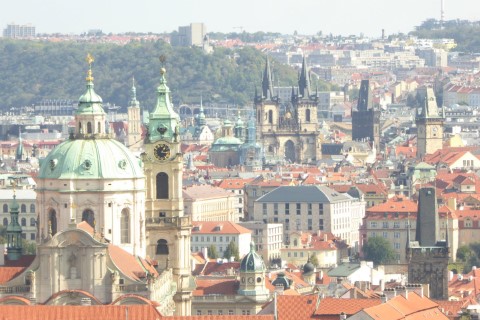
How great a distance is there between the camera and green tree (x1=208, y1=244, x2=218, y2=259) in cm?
10566

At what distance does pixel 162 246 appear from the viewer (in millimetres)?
72688

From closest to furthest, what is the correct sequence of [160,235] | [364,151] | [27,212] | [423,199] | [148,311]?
[148,311], [160,235], [423,199], [27,212], [364,151]

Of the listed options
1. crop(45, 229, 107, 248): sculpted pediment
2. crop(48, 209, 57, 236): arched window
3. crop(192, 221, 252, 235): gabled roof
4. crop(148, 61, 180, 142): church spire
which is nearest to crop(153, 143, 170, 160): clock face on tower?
crop(148, 61, 180, 142): church spire

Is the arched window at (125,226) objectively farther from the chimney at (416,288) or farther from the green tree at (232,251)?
the green tree at (232,251)

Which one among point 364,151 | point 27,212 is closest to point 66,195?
point 27,212

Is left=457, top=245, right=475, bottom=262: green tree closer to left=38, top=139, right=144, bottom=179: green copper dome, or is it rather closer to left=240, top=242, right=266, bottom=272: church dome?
left=240, top=242, right=266, bottom=272: church dome

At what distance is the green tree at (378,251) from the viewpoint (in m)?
112

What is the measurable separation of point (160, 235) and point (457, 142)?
11796cm

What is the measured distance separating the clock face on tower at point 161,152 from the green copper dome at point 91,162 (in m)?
3.77

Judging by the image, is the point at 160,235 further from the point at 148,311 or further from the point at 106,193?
the point at 148,311

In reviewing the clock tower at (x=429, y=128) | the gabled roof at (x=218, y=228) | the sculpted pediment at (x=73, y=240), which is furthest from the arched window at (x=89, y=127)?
the clock tower at (x=429, y=128)

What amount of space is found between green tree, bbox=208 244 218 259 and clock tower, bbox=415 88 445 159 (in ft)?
217

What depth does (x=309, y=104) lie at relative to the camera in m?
188

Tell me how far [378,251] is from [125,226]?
150 ft
